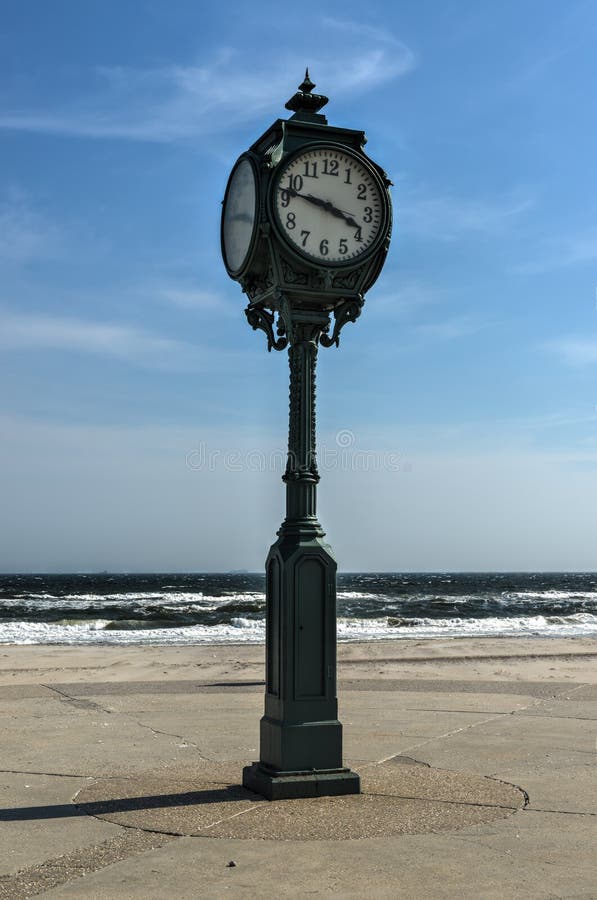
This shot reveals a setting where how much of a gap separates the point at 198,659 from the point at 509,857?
1250 centimetres

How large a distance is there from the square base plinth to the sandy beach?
0.38 feet

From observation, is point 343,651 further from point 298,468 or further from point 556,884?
point 556,884

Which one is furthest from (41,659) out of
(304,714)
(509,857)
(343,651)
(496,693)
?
(509,857)

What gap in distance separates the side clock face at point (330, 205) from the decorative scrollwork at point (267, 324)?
1.86 ft

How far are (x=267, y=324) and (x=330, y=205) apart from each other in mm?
900

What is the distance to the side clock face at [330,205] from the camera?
6.41 m

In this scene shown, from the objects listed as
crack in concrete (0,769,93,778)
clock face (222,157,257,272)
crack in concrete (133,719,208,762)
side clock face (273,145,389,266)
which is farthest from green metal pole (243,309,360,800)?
crack in concrete (133,719,208,762)

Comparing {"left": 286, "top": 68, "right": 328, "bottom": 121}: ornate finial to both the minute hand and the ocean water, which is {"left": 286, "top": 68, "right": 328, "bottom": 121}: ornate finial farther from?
the ocean water

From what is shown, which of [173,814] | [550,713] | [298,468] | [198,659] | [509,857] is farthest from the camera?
[198,659]

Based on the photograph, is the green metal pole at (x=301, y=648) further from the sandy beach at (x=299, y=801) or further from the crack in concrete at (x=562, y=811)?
the crack in concrete at (x=562, y=811)

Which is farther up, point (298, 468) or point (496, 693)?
point (298, 468)

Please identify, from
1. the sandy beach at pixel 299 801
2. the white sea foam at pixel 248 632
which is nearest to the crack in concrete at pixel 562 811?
the sandy beach at pixel 299 801

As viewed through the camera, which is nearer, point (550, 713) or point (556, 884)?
point (556, 884)

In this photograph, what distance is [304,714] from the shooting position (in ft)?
19.8
